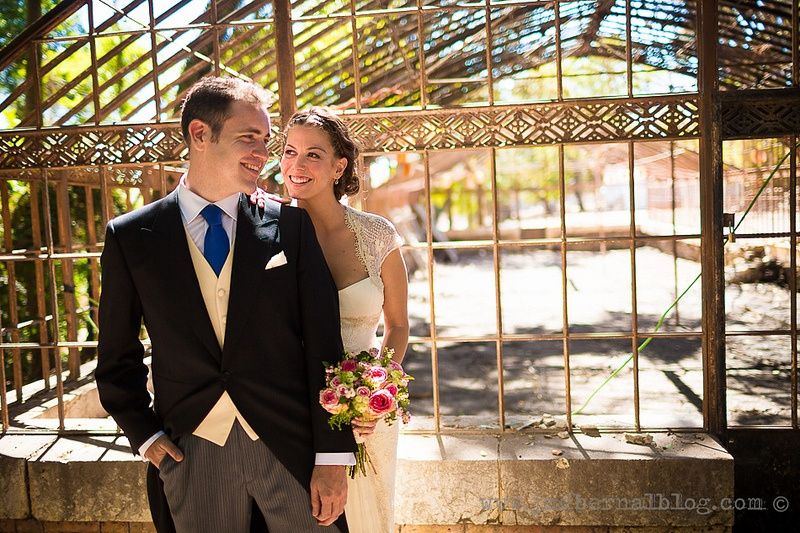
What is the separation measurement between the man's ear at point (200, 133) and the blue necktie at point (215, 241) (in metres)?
0.19

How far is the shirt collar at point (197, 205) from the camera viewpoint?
227cm

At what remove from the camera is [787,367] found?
25.4 feet

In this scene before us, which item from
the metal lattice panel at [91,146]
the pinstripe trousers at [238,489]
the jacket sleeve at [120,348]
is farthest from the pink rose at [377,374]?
the metal lattice panel at [91,146]

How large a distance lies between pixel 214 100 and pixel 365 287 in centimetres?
94

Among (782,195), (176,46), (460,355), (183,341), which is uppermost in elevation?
(176,46)

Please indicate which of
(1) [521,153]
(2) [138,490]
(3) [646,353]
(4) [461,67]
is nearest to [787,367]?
(3) [646,353]

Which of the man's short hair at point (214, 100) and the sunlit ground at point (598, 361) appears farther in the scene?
the sunlit ground at point (598, 361)

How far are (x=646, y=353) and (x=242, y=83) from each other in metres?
8.16

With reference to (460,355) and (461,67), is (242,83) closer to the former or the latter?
(461,67)

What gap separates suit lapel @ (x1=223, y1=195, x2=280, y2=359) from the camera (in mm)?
2189

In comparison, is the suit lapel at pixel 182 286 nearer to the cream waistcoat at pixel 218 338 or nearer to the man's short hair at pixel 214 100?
the cream waistcoat at pixel 218 338

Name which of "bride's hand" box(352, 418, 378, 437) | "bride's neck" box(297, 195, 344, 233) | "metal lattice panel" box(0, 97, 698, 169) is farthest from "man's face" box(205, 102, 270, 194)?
"metal lattice panel" box(0, 97, 698, 169)

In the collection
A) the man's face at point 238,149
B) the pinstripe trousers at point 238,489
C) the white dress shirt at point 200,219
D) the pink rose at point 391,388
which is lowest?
the pinstripe trousers at point 238,489

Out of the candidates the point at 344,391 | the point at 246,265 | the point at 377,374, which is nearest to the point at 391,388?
the point at 377,374
